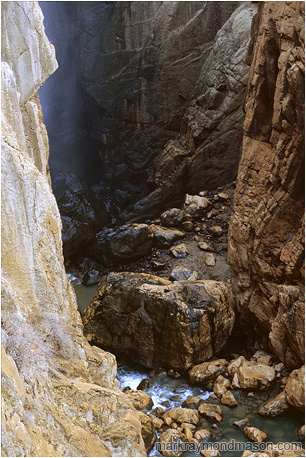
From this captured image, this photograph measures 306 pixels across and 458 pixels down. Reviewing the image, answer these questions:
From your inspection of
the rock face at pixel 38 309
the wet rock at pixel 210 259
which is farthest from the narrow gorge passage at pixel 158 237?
the wet rock at pixel 210 259

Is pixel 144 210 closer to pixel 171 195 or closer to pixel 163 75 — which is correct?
pixel 171 195

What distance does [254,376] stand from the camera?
742 cm

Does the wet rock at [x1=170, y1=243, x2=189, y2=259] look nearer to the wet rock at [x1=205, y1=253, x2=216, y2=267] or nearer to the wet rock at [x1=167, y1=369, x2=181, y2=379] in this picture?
the wet rock at [x1=205, y1=253, x2=216, y2=267]

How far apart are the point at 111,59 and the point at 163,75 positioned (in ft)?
8.95

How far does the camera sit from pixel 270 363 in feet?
25.6

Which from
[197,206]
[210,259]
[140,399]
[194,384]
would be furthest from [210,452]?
[197,206]

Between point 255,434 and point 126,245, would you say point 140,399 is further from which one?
point 126,245

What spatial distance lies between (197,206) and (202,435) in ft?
27.3

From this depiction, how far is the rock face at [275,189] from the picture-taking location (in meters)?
6.45

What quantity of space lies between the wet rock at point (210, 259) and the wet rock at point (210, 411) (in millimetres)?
5386

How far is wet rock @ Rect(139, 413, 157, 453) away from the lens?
618cm

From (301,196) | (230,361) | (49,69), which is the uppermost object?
(49,69)

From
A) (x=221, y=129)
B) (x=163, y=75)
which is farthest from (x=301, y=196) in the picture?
(x=163, y=75)

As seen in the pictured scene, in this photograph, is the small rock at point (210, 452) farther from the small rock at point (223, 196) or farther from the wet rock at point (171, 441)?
the small rock at point (223, 196)
